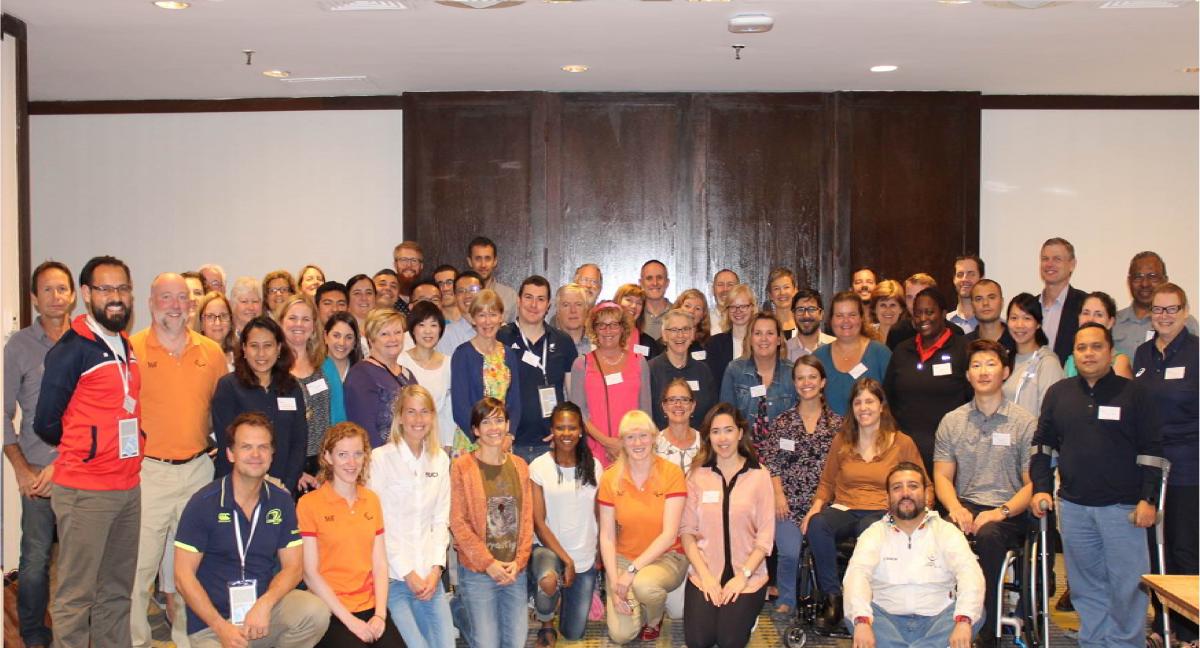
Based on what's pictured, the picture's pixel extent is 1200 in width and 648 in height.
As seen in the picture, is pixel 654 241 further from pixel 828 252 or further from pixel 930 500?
pixel 930 500

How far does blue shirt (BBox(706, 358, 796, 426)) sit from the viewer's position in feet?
18.4

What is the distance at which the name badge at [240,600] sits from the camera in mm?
4059

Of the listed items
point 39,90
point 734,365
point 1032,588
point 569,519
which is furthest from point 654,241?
point 39,90

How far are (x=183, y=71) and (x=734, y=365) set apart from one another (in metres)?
4.40

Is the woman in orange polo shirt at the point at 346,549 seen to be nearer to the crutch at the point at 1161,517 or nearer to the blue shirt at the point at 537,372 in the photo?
the blue shirt at the point at 537,372

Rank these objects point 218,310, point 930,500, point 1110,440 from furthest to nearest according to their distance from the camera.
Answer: point 218,310 → point 930,500 → point 1110,440

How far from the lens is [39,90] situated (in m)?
8.20

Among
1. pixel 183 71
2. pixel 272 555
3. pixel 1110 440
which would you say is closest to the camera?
pixel 272 555

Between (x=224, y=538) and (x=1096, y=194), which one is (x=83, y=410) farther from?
(x=1096, y=194)

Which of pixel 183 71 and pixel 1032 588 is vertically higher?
pixel 183 71

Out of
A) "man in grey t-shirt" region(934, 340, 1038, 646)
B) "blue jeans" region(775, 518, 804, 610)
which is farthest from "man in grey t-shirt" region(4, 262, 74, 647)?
"man in grey t-shirt" region(934, 340, 1038, 646)

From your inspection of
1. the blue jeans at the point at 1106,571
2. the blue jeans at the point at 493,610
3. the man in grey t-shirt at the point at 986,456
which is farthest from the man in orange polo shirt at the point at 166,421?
the blue jeans at the point at 1106,571

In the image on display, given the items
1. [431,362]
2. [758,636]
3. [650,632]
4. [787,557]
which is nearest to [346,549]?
[431,362]

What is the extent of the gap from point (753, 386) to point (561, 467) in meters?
1.11
